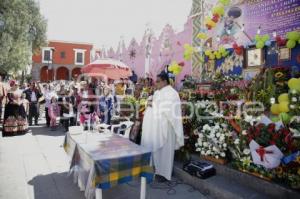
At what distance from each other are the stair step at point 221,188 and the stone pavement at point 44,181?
129 mm

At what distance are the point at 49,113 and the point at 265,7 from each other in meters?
8.19

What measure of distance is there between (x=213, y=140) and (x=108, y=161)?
7.81 ft

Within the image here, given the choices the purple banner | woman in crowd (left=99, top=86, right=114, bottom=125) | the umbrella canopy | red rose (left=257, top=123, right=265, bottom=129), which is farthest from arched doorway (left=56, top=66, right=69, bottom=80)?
red rose (left=257, top=123, right=265, bottom=129)

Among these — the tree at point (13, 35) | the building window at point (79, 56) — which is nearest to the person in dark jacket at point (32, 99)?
the tree at point (13, 35)

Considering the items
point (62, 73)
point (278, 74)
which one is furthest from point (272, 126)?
point (62, 73)

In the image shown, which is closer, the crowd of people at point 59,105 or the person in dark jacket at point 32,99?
the crowd of people at point 59,105

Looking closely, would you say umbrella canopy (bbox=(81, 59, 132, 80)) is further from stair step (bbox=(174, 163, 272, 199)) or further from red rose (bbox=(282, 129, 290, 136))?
red rose (bbox=(282, 129, 290, 136))

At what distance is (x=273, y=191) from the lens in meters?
3.74

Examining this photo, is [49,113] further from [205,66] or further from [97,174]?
[97,174]

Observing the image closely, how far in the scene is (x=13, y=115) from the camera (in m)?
8.40

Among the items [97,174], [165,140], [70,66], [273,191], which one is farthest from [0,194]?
[70,66]

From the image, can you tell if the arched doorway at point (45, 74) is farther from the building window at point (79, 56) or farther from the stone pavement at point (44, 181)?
the stone pavement at point (44, 181)

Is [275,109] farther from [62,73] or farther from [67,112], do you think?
[62,73]

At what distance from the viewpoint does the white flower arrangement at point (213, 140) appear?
479cm
